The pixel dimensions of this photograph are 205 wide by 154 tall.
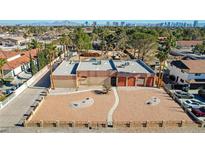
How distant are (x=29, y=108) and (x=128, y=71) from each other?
17.1 meters

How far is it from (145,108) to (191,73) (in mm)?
12794

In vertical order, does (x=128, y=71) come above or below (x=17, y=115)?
above

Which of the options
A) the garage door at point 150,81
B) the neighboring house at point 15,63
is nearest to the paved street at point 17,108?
the neighboring house at point 15,63

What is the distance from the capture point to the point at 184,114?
25344 millimetres

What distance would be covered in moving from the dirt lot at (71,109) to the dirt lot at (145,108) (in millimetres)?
1774

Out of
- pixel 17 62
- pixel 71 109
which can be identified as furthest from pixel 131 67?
pixel 17 62

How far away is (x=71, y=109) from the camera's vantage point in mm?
26344

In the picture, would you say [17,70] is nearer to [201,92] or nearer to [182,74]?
[182,74]

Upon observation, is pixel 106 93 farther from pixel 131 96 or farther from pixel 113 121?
pixel 113 121

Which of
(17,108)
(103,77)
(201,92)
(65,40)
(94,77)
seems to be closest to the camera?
(17,108)

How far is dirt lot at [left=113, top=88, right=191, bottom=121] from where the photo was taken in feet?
79.7

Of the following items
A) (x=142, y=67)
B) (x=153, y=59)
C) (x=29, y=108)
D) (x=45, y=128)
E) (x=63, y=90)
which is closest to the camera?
(x=45, y=128)

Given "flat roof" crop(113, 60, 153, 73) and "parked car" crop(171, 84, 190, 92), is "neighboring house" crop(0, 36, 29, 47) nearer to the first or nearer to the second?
"flat roof" crop(113, 60, 153, 73)

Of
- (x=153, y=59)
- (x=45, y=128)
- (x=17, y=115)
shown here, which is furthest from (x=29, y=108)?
(x=153, y=59)
